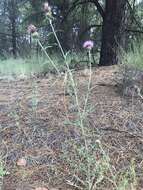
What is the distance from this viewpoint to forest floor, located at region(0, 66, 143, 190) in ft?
10.5

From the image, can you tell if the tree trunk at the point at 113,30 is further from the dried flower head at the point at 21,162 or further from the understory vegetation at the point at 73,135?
the dried flower head at the point at 21,162

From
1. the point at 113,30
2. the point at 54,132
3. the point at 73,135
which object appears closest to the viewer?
the point at 73,135

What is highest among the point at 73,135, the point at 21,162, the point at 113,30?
the point at 113,30

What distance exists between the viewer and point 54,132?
12.1ft

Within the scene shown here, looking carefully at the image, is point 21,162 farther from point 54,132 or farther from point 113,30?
point 113,30

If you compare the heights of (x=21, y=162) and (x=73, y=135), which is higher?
(x=73, y=135)

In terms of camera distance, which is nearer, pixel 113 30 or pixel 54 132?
pixel 54 132

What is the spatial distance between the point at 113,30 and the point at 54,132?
4.49 m

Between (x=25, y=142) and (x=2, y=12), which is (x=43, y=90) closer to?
(x=25, y=142)

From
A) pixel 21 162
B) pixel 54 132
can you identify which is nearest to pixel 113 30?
pixel 54 132

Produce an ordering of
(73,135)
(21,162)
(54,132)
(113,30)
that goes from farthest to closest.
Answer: (113,30) < (54,132) < (73,135) < (21,162)

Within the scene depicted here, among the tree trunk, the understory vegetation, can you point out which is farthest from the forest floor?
the tree trunk

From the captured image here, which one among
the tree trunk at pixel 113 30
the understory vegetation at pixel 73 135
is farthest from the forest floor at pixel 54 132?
the tree trunk at pixel 113 30

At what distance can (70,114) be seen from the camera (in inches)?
155
